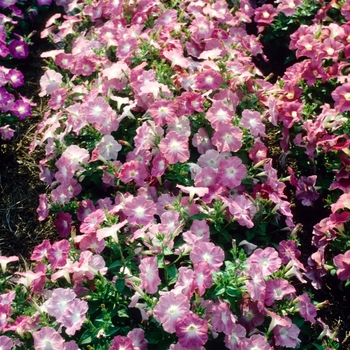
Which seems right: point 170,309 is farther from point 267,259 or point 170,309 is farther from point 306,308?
point 306,308

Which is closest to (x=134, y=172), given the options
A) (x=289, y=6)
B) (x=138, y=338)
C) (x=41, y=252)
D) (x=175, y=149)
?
(x=175, y=149)

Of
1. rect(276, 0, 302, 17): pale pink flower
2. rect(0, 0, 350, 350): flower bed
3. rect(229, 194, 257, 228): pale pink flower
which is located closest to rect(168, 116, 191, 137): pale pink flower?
rect(0, 0, 350, 350): flower bed

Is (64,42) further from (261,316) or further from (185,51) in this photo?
(261,316)

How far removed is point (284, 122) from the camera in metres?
2.76

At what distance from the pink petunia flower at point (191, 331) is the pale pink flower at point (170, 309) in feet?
0.07

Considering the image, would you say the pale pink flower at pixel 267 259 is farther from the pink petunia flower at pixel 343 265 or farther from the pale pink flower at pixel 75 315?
the pale pink flower at pixel 75 315

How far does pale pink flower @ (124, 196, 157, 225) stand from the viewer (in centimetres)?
229

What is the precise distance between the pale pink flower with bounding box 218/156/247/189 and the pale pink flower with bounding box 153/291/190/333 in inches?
25.4

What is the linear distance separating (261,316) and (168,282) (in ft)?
1.23

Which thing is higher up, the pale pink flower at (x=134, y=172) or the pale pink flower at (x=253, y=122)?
the pale pink flower at (x=253, y=122)

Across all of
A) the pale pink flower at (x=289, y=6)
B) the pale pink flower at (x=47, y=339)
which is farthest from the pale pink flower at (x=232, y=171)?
the pale pink flower at (x=289, y=6)

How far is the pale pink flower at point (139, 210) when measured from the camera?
2.29 meters

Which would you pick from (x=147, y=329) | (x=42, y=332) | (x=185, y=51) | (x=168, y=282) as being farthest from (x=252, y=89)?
(x=42, y=332)

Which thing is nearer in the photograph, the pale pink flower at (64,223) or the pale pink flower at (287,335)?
the pale pink flower at (287,335)
